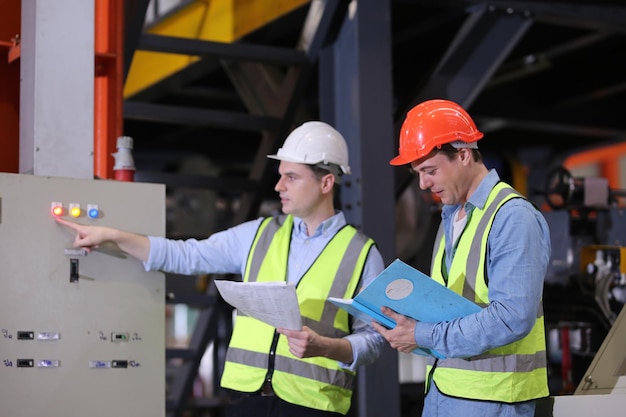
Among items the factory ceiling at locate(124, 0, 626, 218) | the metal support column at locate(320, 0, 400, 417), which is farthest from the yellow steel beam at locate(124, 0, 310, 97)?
the metal support column at locate(320, 0, 400, 417)

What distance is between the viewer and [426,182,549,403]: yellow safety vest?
2.71 meters

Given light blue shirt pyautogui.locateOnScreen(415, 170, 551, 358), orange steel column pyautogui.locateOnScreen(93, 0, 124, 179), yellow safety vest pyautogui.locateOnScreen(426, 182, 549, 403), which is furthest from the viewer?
orange steel column pyautogui.locateOnScreen(93, 0, 124, 179)

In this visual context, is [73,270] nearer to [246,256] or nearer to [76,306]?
[76,306]

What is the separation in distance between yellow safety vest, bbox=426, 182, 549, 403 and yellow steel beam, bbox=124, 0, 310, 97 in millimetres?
2759

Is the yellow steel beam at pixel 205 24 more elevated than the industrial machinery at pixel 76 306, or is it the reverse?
the yellow steel beam at pixel 205 24

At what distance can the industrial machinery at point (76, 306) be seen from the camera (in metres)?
3.24

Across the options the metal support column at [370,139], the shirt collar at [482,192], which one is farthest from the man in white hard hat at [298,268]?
the metal support column at [370,139]

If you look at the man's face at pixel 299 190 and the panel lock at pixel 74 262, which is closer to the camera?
the panel lock at pixel 74 262

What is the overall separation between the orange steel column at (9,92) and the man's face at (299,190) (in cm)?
127

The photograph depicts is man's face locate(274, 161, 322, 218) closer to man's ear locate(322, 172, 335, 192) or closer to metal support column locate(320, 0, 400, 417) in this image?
man's ear locate(322, 172, 335, 192)

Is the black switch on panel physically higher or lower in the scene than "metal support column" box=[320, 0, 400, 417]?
lower

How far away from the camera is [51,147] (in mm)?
3473

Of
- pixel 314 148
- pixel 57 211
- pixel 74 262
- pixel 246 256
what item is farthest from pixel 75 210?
pixel 314 148

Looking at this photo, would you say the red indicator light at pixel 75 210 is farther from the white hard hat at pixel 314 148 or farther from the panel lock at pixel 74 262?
the white hard hat at pixel 314 148
